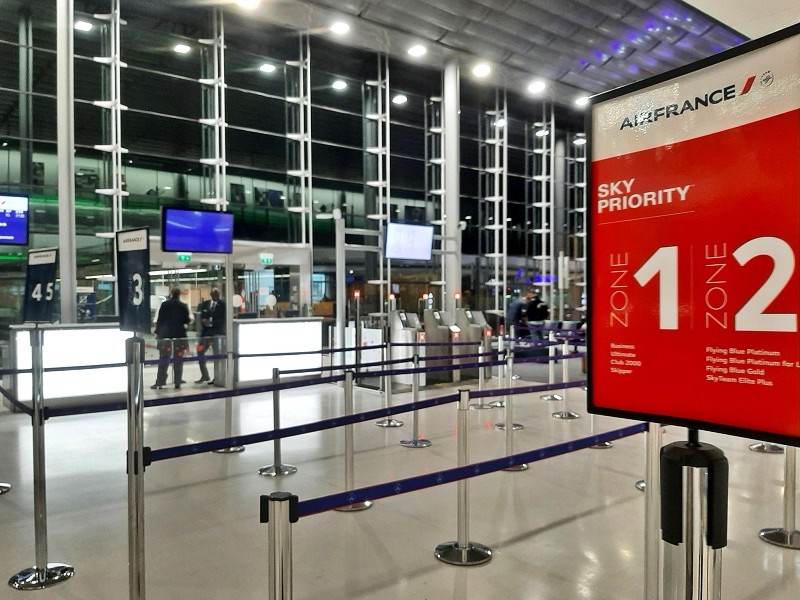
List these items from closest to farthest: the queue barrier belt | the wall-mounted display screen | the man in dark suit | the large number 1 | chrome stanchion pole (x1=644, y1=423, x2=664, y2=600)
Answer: the large number 1, the queue barrier belt, chrome stanchion pole (x1=644, y1=423, x2=664, y2=600), the man in dark suit, the wall-mounted display screen

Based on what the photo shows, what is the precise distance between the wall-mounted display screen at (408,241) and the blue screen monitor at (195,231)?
325cm

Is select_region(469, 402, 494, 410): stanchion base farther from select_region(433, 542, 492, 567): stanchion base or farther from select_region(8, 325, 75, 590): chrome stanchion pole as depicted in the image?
select_region(8, 325, 75, 590): chrome stanchion pole

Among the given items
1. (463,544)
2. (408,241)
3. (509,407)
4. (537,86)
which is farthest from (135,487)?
(537,86)

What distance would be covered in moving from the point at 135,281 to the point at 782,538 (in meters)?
4.88

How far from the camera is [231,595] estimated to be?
11.7 ft

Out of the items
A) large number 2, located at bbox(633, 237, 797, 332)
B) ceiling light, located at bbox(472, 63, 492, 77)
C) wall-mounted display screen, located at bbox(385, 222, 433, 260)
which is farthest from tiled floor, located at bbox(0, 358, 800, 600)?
ceiling light, located at bbox(472, 63, 492, 77)

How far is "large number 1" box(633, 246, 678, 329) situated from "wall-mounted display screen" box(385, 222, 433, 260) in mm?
10550

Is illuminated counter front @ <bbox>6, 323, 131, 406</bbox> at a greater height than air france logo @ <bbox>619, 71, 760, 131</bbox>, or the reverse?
air france logo @ <bbox>619, 71, 760, 131</bbox>

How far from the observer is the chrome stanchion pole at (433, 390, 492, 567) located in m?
4.02

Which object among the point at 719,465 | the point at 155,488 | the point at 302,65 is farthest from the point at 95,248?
the point at 719,465

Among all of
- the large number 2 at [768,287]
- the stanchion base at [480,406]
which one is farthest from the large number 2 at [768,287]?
the stanchion base at [480,406]

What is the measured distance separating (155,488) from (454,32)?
37.2ft

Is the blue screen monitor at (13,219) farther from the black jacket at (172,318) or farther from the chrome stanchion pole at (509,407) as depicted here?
the chrome stanchion pole at (509,407)

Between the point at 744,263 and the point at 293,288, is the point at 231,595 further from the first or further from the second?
the point at 293,288
